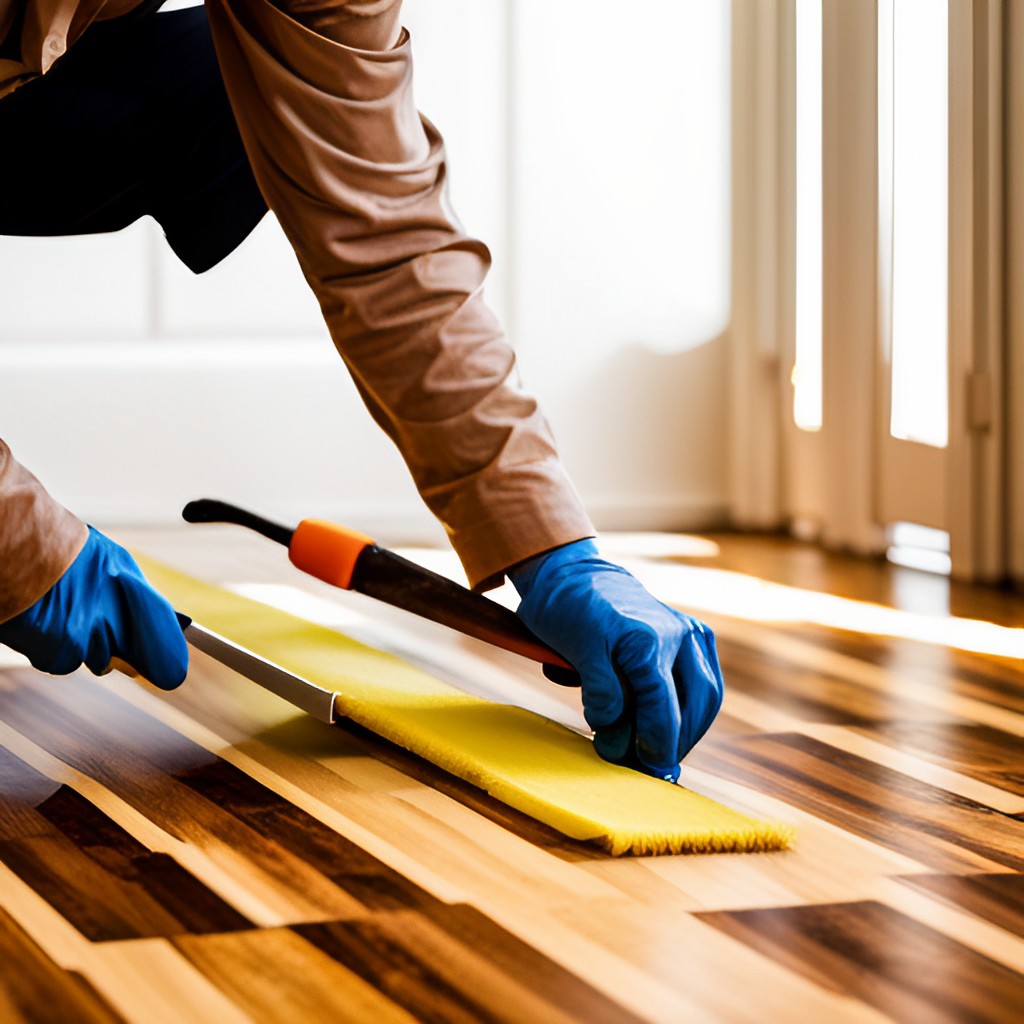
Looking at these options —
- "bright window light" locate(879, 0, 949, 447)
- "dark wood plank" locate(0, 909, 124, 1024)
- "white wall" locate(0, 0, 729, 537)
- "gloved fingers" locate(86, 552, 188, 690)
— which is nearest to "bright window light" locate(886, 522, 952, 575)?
"bright window light" locate(879, 0, 949, 447)

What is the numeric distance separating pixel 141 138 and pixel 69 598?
19.5 inches

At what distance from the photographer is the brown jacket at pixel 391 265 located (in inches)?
42.6

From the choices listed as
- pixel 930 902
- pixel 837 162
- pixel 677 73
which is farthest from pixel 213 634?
pixel 677 73

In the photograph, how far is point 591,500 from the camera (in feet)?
7.88

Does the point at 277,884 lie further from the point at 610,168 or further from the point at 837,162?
the point at 610,168

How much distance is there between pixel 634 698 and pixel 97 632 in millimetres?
342

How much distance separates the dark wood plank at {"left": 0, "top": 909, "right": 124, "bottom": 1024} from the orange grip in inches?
17.3

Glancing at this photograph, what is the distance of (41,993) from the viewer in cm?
67

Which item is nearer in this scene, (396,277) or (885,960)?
(885,960)

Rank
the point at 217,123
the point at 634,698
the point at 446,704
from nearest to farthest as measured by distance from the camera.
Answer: the point at 634,698, the point at 446,704, the point at 217,123

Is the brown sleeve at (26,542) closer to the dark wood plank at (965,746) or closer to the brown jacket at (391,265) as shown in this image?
the brown jacket at (391,265)

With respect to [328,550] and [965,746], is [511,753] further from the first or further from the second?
[965,746]

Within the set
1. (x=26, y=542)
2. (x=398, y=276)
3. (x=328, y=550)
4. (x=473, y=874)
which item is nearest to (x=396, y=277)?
(x=398, y=276)

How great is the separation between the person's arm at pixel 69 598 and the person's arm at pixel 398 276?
0.67ft
